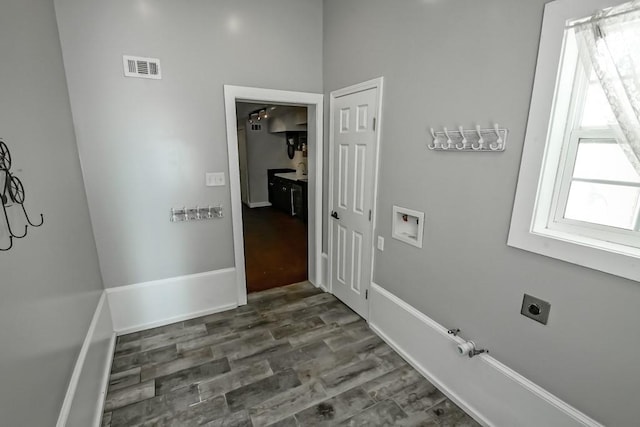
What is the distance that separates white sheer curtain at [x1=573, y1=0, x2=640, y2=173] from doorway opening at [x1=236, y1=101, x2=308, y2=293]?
3130 mm

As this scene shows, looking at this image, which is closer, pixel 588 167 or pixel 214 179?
pixel 588 167

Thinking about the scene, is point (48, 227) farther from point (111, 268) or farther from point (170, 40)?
point (170, 40)

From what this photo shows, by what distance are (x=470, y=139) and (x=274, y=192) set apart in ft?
20.8

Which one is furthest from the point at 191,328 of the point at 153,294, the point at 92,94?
the point at 92,94

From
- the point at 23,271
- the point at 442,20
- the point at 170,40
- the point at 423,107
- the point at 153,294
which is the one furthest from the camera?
the point at 153,294

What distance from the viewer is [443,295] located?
6.39ft

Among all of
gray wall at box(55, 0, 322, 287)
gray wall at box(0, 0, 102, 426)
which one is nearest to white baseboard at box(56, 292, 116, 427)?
gray wall at box(0, 0, 102, 426)

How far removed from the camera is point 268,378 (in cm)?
210

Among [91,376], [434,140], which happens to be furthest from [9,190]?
[434,140]

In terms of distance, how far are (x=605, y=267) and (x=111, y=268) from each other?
324 cm

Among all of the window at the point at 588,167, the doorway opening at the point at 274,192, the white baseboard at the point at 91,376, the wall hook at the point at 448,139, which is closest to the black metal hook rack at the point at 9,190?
the white baseboard at the point at 91,376

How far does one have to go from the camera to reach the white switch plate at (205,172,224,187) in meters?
2.69

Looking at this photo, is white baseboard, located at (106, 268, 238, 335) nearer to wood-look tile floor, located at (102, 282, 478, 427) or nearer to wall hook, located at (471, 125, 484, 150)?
wood-look tile floor, located at (102, 282, 478, 427)

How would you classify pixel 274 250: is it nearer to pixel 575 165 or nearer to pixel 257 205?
pixel 257 205
